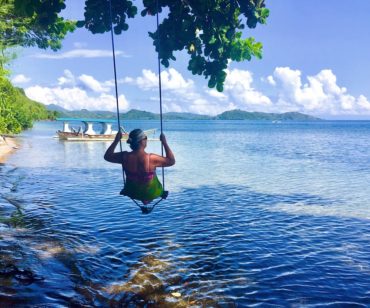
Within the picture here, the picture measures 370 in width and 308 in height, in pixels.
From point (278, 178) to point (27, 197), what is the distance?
61.0 ft

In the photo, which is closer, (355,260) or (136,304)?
(136,304)

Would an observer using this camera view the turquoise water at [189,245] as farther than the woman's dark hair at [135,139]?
Yes

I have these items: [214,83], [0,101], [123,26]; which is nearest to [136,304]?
[214,83]

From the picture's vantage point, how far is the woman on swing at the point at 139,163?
8.10 metres

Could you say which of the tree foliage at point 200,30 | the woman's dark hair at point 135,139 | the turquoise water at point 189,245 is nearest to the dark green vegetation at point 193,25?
the tree foliage at point 200,30

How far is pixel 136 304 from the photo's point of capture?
7.99 m

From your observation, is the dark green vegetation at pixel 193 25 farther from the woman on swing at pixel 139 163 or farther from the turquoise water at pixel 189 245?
the turquoise water at pixel 189 245

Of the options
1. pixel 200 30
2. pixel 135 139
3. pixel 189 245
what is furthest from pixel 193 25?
pixel 189 245

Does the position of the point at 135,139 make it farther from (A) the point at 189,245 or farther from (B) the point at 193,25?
(A) the point at 189,245

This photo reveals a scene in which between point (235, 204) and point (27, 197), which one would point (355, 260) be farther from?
point (27, 197)

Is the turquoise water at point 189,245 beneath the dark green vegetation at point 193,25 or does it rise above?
beneath

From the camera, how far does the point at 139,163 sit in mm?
8156

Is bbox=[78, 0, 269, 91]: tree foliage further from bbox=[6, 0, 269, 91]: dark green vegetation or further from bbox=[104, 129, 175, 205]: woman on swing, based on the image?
bbox=[104, 129, 175, 205]: woman on swing

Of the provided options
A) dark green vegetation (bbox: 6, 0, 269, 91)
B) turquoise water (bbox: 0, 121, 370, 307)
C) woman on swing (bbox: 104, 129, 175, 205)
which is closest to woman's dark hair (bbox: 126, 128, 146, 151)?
woman on swing (bbox: 104, 129, 175, 205)
